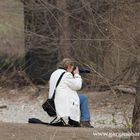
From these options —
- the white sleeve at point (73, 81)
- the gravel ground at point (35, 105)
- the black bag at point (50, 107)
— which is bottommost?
the gravel ground at point (35, 105)

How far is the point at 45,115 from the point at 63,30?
2396 millimetres

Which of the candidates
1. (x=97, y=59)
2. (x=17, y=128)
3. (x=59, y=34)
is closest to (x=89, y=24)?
(x=97, y=59)

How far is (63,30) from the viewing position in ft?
51.8

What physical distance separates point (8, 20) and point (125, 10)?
6.16 m

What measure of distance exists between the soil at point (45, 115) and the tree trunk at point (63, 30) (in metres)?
1.35

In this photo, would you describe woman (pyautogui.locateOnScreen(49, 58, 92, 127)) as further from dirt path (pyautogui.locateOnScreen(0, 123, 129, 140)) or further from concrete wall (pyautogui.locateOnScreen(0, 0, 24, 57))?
concrete wall (pyautogui.locateOnScreen(0, 0, 24, 57))

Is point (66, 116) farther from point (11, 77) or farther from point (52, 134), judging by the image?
point (11, 77)

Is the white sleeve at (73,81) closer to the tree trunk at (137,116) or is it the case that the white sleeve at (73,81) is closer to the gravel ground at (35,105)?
the gravel ground at (35,105)

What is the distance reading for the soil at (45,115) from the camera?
8.34 m

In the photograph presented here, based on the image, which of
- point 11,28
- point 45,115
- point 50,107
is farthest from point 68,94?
point 11,28

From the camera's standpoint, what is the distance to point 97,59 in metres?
14.9

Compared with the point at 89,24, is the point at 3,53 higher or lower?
lower

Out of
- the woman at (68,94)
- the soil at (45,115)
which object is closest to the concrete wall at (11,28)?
the soil at (45,115)

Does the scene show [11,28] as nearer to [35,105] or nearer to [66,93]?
[35,105]
